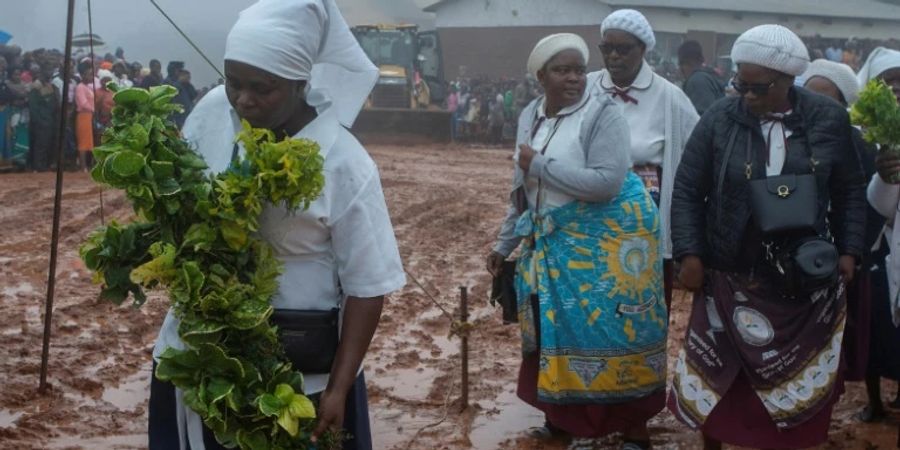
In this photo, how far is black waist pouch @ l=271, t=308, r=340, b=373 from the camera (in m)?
3.18

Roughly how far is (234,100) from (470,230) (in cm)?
999

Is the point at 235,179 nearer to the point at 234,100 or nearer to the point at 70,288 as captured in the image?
the point at 234,100

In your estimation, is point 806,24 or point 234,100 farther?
point 806,24

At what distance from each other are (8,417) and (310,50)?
12.5 feet

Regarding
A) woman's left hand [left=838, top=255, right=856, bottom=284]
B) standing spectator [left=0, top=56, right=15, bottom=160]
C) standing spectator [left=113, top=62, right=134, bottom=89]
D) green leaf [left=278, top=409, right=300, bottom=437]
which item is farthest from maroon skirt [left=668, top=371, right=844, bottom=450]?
standing spectator [left=113, top=62, right=134, bottom=89]

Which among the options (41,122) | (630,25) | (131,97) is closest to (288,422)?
(131,97)

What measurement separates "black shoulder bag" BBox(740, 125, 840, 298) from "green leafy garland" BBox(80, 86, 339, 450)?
214 cm

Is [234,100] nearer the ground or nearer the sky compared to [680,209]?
nearer the sky

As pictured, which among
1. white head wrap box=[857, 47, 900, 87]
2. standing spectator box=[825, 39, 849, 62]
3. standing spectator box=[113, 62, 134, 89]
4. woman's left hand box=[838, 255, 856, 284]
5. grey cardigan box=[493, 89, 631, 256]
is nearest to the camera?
woman's left hand box=[838, 255, 856, 284]

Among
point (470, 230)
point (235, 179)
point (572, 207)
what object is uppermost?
point (235, 179)

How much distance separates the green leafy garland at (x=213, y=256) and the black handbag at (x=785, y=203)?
7.00ft

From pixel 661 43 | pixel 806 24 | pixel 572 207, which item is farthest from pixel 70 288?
pixel 806 24

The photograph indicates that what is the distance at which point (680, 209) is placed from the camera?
5.01m

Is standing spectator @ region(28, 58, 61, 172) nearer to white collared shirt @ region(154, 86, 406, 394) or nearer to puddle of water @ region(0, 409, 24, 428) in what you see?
puddle of water @ region(0, 409, 24, 428)
